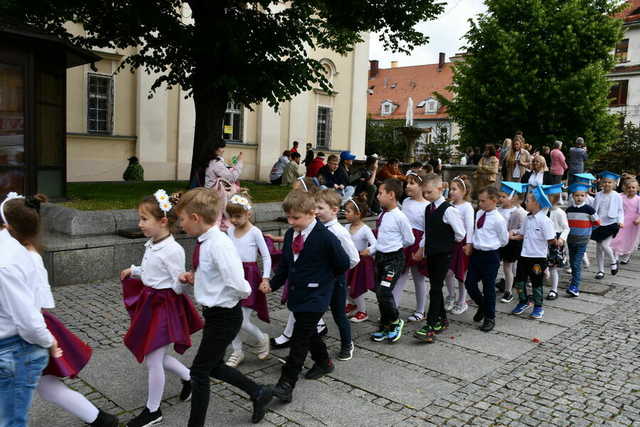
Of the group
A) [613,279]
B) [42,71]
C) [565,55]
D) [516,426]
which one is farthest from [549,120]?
[516,426]

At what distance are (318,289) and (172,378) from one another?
1537 mm

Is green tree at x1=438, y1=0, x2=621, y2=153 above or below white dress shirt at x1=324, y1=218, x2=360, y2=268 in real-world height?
above

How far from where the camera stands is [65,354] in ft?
11.4

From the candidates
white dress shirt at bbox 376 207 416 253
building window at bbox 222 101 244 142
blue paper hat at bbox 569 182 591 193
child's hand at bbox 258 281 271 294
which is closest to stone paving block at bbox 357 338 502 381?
white dress shirt at bbox 376 207 416 253

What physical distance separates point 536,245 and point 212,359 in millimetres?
4943

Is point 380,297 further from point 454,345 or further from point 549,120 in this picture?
point 549,120

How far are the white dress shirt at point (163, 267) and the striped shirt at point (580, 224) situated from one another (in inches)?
262

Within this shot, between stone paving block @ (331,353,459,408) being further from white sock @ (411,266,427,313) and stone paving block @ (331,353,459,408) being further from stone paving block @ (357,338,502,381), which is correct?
white sock @ (411,266,427,313)

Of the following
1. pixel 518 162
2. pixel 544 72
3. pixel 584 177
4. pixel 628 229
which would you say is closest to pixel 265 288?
pixel 584 177

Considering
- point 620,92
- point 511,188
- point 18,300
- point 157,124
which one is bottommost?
point 18,300

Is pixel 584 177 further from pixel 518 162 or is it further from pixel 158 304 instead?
pixel 518 162

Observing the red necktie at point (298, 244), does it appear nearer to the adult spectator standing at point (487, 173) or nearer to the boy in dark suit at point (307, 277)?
the boy in dark suit at point (307, 277)

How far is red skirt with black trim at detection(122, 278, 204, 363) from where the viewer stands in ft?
13.1

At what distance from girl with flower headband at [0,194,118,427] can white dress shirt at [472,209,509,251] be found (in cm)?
456
